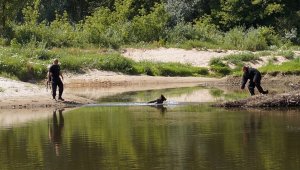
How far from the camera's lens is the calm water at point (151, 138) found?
1625 centimetres

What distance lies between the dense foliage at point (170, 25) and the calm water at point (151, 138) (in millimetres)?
22887

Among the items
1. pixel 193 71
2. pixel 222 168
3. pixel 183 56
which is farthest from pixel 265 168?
pixel 183 56

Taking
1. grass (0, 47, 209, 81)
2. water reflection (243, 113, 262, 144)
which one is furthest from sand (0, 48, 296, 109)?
water reflection (243, 113, 262, 144)

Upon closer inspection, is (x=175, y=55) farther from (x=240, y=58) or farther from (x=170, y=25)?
(x=170, y=25)

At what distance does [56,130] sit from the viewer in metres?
22.9

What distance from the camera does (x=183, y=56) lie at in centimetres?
5119

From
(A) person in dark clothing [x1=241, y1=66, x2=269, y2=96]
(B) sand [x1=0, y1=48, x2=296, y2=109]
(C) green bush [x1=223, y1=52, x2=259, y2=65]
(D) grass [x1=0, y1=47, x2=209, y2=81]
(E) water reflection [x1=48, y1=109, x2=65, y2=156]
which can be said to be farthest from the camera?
(C) green bush [x1=223, y1=52, x2=259, y2=65]

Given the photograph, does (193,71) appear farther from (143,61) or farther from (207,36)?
(207,36)

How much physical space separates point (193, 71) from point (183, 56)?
3.54 m

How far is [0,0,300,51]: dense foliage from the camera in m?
52.4

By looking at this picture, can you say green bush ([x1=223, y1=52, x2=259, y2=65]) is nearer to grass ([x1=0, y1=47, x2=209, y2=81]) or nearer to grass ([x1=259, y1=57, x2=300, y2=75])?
grass ([x1=0, y1=47, x2=209, y2=81])

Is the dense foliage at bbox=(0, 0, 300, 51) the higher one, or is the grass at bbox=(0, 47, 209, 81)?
the dense foliage at bbox=(0, 0, 300, 51)

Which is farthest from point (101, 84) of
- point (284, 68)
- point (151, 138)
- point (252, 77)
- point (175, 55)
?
point (151, 138)

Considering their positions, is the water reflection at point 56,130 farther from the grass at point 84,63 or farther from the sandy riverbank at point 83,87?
the grass at point 84,63
